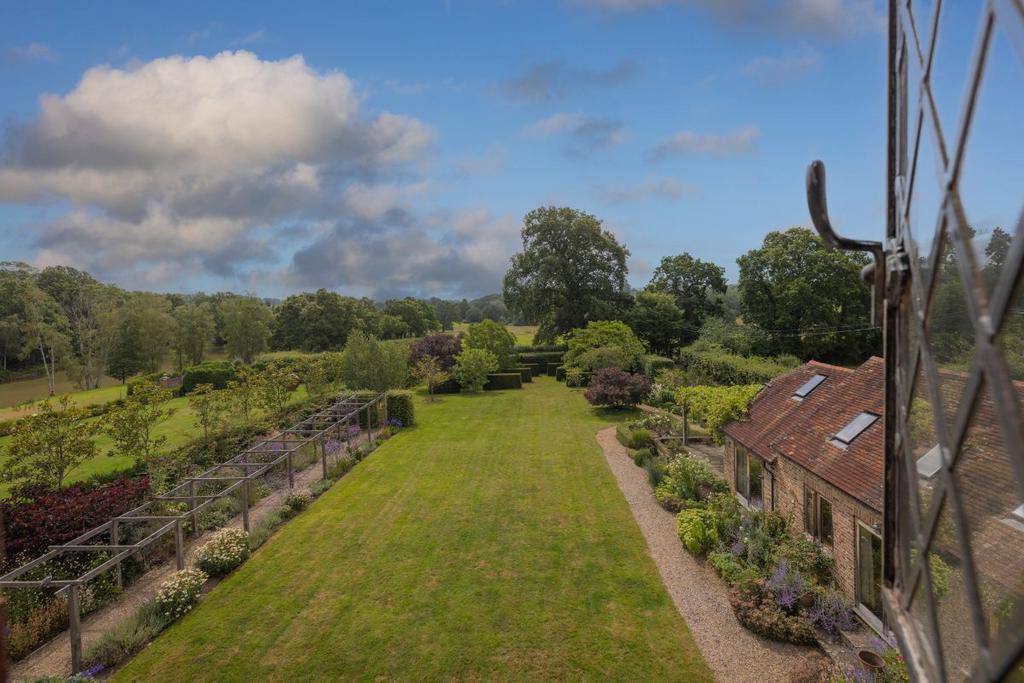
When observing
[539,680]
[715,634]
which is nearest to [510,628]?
[539,680]

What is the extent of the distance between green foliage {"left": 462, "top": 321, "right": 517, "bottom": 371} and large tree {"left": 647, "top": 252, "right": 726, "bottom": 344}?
60.5 feet

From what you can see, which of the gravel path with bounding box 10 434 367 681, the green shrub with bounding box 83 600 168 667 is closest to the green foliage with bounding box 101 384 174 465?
the gravel path with bounding box 10 434 367 681

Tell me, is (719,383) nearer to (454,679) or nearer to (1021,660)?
(454,679)

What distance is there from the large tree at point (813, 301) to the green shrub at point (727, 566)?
109 feet

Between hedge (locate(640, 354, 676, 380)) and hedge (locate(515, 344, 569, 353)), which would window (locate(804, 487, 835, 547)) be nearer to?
hedge (locate(640, 354, 676, 380))

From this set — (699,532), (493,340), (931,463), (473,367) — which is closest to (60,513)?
(699,532)

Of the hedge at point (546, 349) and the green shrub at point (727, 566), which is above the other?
the hedge at point (546, 349)

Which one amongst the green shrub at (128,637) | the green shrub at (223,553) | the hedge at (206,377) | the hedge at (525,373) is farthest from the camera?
the hedge at (525,373)

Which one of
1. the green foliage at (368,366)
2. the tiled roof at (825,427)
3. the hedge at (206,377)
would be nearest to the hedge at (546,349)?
the green foliage at (368,366)

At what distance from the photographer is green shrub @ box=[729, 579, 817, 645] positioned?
984 centimetres

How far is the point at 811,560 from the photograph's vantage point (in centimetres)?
1125

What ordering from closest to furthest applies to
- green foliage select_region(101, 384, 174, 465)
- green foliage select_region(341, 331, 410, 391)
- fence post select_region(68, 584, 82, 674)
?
fence post select_region(68, 584, 82, 674)
green foliage select_region(101, 384, 174, 465)
green foliage select_region(341, 331, 410, 391)

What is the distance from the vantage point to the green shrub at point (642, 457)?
819 inches

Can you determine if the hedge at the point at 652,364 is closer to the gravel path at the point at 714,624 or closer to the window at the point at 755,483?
the window at the point at 755,483
